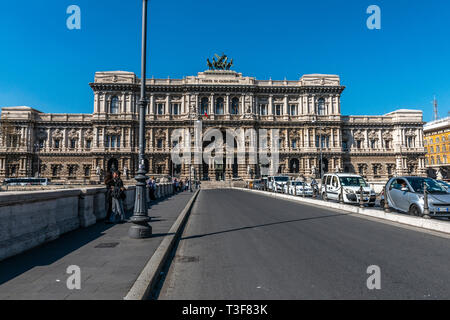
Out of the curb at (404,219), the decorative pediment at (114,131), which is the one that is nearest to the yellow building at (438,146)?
the curb at (404,219)

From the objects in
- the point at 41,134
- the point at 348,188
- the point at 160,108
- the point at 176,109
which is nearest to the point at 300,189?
the point at 348,188

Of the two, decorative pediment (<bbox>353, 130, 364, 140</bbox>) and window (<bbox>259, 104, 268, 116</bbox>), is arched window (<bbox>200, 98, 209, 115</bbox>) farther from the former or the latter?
decorative pediment (<bbox>353, 130, 364, 140</bbox>)

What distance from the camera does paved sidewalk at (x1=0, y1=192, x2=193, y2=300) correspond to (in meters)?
3.83

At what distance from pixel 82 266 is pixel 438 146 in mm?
83875

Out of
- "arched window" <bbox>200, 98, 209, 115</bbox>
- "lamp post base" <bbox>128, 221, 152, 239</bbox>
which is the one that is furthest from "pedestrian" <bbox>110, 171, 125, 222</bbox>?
"arched window" <bbox>200, 98, 209, 115</bbox>

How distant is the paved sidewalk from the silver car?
9.06 m

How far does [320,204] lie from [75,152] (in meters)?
55.7

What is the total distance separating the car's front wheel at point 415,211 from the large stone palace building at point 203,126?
46.1m

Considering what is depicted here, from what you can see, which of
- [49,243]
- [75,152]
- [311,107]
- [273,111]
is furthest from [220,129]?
[49,243]

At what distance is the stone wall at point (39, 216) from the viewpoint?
5665mm

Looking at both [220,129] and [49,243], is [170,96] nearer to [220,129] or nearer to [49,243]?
[220,129]

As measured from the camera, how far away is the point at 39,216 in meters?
6.87

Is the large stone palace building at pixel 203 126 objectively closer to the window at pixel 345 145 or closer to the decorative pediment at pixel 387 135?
the window at pixel 345 145

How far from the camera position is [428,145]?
244ft
